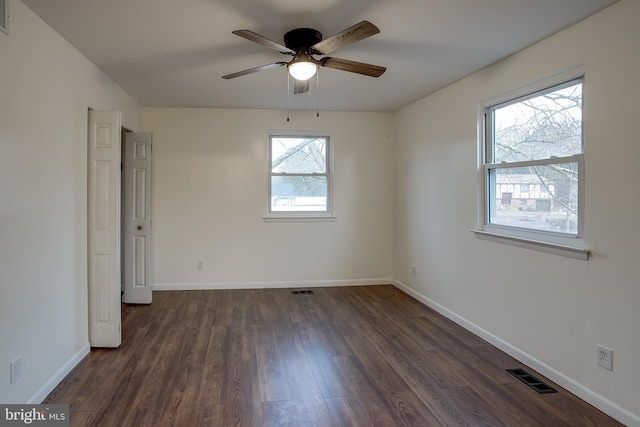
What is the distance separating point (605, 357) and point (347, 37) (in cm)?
252

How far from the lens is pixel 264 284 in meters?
5.14

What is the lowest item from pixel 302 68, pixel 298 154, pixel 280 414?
pixel 280 414

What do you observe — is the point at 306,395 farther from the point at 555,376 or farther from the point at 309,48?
the point at 309,48

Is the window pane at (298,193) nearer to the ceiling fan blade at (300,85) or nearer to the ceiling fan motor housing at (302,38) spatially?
the ceiling fan blade at (300,85)

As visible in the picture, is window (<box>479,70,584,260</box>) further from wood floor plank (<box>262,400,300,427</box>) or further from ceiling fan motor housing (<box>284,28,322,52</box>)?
wood floor plank (<box>262,400,300,427</box>)

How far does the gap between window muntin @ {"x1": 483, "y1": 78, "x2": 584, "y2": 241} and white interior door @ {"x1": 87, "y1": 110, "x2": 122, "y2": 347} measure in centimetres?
331

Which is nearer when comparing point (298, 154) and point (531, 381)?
point (531, 381)

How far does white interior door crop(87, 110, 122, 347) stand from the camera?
3.08 metres

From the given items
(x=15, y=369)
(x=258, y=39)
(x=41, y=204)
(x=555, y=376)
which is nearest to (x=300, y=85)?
(x=258, y=39)

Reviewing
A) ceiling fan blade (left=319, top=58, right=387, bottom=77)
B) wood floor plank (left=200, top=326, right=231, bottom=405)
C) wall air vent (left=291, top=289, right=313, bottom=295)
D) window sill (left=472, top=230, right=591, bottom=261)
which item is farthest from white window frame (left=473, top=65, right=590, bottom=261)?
wood floor plank (left=200, top=326, right=231, bottom=405)

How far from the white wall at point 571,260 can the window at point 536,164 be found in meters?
0.12

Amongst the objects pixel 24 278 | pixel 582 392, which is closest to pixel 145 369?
pixel 24 278

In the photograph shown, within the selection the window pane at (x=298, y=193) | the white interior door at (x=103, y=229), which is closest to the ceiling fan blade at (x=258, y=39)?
the white interior door at (x=103, y=229)

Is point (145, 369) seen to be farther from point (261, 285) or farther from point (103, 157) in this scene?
point (261, 285)
